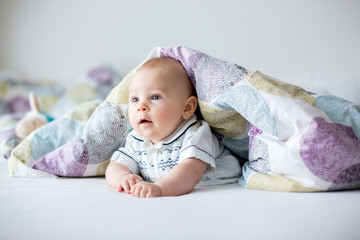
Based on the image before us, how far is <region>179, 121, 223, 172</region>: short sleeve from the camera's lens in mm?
1005

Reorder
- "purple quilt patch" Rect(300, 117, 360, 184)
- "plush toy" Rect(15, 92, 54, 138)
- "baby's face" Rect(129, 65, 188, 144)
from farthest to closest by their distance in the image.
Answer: "plush toy" Rect(15, 92, 54, 138) < "baby's face" Rect(129, 65, 188, 144) < "purple quilt patch" Rect(300, 117, 360, 184)

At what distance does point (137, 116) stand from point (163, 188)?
0.85 ft

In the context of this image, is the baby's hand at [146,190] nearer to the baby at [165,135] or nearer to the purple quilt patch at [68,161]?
the baby at [165,135]

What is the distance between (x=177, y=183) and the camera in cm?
93

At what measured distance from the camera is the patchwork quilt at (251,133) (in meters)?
0.88

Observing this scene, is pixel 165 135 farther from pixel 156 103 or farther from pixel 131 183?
pixel 131 183

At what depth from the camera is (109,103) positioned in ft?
3.98

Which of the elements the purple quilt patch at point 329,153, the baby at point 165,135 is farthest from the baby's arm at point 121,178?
the purple quilt patch at point 329,153

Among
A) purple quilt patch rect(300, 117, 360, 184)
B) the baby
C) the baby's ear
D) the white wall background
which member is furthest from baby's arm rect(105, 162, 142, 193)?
the white wall background

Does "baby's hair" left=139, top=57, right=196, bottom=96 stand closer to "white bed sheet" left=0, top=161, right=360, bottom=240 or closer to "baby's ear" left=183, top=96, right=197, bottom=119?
"baby's ear" left=183, top=96, right=197, bottom=119

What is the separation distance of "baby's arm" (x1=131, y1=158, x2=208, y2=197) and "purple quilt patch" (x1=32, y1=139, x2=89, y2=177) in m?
0.30
